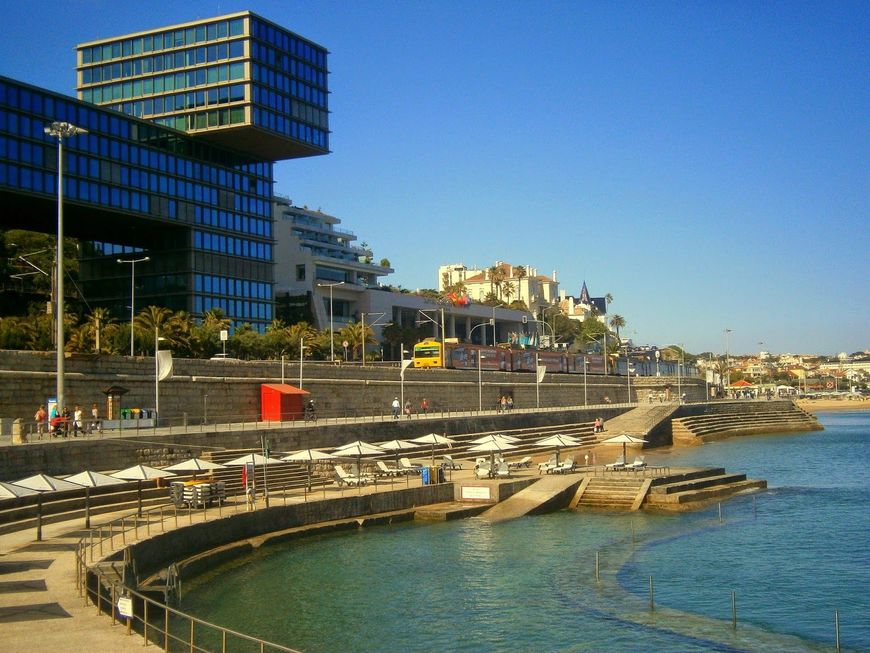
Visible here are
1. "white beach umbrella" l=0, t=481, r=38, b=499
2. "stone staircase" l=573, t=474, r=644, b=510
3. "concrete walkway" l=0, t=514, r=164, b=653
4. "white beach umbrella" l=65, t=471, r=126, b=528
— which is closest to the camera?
"concrete walkway" l=0, t=514, r=164, b=653

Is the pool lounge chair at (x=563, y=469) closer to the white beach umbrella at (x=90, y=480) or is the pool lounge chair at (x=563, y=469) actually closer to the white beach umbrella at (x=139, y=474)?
the white beach umbrella at (x=139, y=474)

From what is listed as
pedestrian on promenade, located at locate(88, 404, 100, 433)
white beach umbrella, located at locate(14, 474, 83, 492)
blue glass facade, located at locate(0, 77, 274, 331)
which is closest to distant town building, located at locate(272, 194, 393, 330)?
blue glass facade, located at locate(0, 77, 274, 331)

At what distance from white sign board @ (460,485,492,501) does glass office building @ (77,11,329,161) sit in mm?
54337

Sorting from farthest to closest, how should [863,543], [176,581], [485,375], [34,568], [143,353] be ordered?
[485,375], [143,353], [863,543], [176,581], [34,568]

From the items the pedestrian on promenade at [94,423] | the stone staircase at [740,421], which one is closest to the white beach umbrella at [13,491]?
the pedestrian on promenade at [94,423]

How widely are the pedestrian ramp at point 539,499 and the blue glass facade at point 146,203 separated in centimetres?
4694

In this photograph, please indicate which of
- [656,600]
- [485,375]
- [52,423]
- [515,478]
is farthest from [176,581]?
[485,375]

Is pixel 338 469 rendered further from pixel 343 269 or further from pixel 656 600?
pixel 343 269

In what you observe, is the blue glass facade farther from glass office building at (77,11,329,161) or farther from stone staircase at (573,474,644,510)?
stone staircase at (573,474,644,510)

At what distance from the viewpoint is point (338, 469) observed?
40.7m

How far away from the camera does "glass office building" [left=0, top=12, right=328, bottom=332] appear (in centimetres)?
8062

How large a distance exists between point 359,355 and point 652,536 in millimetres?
66607

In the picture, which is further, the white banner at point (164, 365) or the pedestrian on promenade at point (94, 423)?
the white banner at point (164, 365)

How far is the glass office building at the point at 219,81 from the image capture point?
86.2 metres
